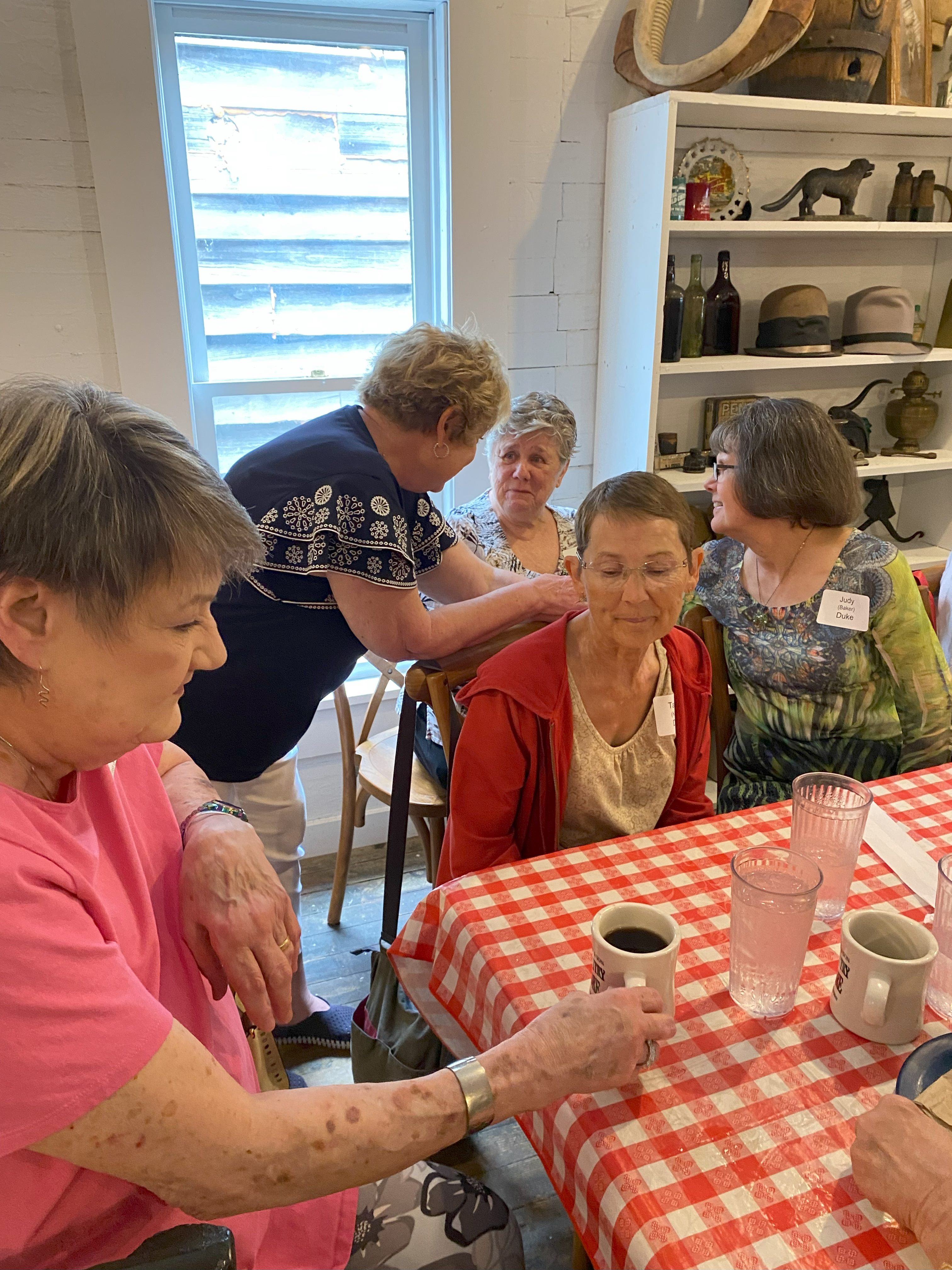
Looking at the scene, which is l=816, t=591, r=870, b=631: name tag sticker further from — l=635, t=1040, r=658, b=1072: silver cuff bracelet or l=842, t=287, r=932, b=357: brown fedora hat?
l=842, t=287, r=932, b=357: brown fedora hat

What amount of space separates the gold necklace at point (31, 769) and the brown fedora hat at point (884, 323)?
2.92 meters

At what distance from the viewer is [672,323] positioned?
2.69 m

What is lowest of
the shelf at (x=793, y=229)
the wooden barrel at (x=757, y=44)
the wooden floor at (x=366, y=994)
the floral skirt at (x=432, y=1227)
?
the wooden floor at (x=366, y=994)

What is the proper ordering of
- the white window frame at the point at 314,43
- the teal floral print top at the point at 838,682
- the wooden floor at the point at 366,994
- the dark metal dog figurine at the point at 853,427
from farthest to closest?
the dark metal dog figurine at the point at 853,427 → the white window frame at the point at 314,43 → the teal floral print top at the point at 838,682 → the wooden floor at the point at 366,994

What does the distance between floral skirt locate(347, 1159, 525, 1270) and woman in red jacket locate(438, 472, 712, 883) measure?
1.61 feet

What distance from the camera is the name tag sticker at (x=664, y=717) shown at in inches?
61.2

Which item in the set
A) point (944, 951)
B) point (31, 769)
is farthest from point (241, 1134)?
point (944, 951)

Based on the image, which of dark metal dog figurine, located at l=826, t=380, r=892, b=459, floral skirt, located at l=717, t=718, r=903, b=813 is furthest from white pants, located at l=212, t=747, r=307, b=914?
dark metal dog figurine, located at l=826, t=380, r=892, b=459

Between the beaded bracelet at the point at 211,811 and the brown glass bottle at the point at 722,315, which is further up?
the brown glass bottle at the point at 722,315

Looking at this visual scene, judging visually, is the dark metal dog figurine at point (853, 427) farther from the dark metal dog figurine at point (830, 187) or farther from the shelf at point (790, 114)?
the shelf at point (790, 114)

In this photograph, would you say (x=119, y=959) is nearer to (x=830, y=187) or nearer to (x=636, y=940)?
(x=636, y=940)

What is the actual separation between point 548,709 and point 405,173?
1.96 m

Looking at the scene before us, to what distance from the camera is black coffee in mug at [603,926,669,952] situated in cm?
95

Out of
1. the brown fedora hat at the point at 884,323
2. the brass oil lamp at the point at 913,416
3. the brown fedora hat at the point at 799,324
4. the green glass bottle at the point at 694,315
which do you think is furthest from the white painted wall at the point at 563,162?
the brass oil lamp at the point at 913,416
